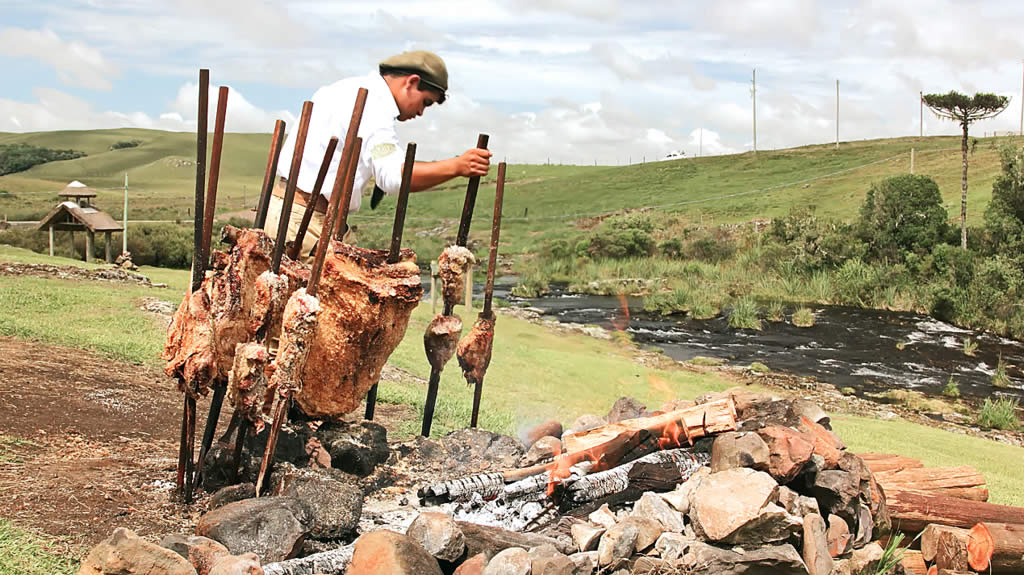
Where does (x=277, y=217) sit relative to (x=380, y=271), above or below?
above

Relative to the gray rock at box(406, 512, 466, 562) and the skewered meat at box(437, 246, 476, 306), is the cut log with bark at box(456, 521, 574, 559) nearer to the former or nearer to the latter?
the gray rock at box(406, 512, 466, 562)

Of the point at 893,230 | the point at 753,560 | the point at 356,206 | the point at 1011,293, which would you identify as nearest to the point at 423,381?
the point at 356,206

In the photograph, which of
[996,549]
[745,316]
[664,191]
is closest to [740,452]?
[996,549]

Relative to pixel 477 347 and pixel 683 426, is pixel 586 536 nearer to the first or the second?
pixel 683 426

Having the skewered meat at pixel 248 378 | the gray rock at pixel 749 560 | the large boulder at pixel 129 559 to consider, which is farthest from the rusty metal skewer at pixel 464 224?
the large boulder at pixel 129 559

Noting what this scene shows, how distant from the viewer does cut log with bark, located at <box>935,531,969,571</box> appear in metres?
5.66

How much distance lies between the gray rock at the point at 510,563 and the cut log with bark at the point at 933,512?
3.10 metres

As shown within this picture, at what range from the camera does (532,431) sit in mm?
6508

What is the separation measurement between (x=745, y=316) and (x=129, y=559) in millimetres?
21749

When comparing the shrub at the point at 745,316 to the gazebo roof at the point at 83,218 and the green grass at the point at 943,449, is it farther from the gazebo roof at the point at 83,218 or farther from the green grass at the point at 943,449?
the gazebo roof at the point at 83,218

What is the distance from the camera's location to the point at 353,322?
519 centimetres

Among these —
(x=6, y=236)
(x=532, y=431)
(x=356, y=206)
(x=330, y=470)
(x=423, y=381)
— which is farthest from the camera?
(x=6, y=236)

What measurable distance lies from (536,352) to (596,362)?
3.41 feet

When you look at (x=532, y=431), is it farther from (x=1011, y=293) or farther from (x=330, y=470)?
(x=1011, y=293)
